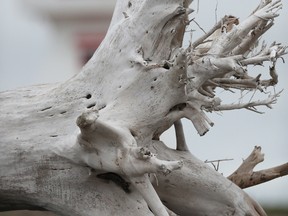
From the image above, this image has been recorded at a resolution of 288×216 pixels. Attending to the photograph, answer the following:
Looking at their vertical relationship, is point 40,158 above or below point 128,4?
Answer: below

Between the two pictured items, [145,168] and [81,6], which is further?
[81,6]

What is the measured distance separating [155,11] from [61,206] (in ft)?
1.76

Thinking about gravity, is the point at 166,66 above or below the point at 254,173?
above

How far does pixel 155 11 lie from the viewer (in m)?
3.15

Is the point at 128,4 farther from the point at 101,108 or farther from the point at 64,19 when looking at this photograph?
the point at 64,19

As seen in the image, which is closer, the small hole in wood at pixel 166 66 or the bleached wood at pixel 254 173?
the small hole in wood at pixel 166 66

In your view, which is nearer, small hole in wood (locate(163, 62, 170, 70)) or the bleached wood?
small hole in wood (locate(163, 62, 170, 70))

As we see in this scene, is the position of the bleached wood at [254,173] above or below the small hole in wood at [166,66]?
below

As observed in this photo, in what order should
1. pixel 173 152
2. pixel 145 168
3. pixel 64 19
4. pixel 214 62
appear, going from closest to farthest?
1. pixel 145 168
2. pixel 214 62
3. pixel 173 152
4. pixel 64 19

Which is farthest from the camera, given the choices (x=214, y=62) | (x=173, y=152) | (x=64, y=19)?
(x=64, y=19)

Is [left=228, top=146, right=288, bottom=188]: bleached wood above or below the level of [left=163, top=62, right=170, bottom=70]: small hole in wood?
below

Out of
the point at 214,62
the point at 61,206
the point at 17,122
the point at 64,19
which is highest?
the point at 64,19

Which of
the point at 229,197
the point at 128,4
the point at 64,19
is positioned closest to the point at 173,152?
the point at 229,197

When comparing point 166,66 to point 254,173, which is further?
point 254,173
